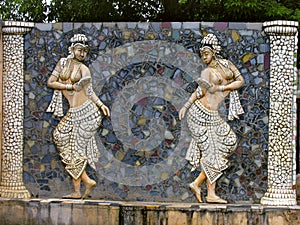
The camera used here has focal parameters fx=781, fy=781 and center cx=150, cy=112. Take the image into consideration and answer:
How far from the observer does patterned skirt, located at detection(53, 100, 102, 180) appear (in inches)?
421

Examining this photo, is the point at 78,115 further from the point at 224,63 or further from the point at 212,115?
the point at 224,63

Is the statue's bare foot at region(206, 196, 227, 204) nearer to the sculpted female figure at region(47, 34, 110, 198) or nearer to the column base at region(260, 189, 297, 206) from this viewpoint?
the column base at region(260, 189, 297, 206)

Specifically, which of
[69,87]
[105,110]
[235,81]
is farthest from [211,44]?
[69,87]

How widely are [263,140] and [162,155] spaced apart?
138 cm

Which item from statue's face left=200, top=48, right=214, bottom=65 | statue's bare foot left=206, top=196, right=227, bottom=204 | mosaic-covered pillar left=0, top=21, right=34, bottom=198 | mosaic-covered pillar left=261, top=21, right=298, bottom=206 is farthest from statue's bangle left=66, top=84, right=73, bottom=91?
mosaic-covered pillar left=261, top=21, right=298, bottom=206

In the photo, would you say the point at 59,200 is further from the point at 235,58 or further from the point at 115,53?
the point at 235,58

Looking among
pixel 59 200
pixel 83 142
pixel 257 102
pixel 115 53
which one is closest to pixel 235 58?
pixel 257 102

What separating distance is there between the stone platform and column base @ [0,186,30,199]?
16cm

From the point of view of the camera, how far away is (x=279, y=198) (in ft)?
34.0

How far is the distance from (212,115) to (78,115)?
6.02 feet

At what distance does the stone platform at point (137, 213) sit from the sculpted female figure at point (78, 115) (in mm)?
347

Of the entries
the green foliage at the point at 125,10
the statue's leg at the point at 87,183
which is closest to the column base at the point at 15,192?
the statue's leg at the point at 87,183

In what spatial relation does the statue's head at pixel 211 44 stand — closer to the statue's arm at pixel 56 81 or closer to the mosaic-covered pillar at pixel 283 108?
the mosaic-covered pillar at pixel 283 108

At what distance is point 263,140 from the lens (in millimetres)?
10500
